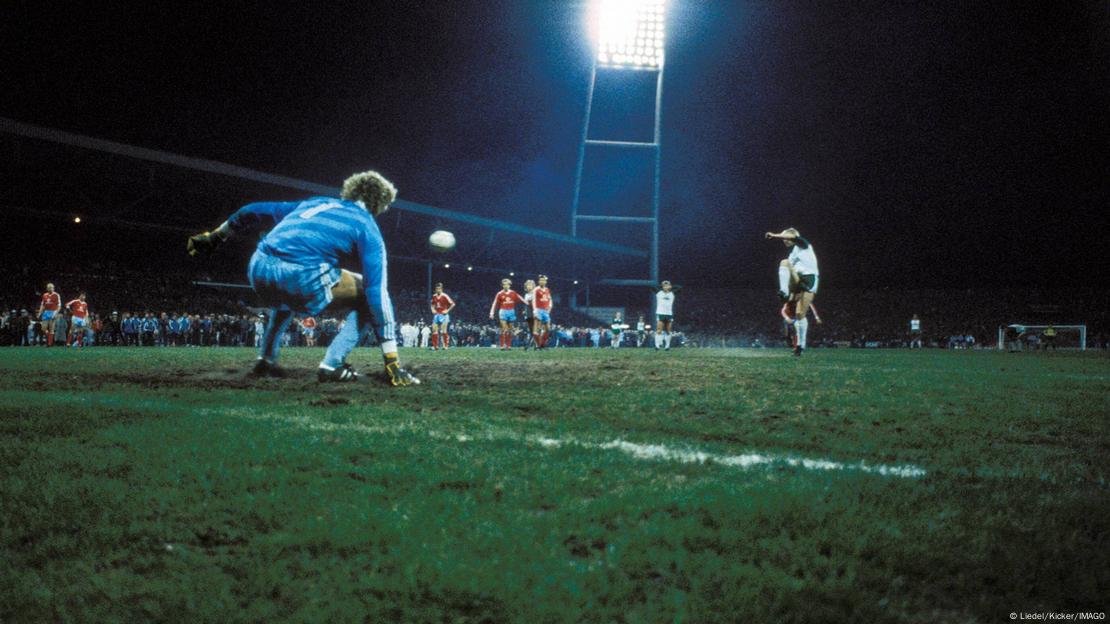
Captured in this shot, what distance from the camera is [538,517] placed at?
195 cm

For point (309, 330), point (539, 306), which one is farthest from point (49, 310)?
point (539, 306)

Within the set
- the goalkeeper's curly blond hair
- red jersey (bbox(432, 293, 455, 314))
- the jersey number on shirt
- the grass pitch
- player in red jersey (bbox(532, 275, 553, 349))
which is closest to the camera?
the grass pitch

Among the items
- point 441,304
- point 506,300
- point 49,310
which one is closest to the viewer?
point 506,300

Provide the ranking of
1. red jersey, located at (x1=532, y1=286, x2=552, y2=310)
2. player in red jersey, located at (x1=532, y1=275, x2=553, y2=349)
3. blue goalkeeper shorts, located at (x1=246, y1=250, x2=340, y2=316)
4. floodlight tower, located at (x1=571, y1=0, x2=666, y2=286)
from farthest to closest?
floodlight tower, located at (x1=571, y1=0, x2=666, y2=286)
red jersey, located at (x1=532, y1=286, x2=552, y2=310)
player in red jersey, located at (x1=532, y1=275, x2=553, y2=349)
blue goalkeeper shorts, located at (x1=246, y1=250, x2=340, y2=316)

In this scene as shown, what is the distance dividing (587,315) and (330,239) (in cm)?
4343

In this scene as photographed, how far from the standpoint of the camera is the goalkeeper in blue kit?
5.39m

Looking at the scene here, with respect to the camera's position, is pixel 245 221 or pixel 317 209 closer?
pixel 317 209

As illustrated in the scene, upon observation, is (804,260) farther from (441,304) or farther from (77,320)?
(77,320)

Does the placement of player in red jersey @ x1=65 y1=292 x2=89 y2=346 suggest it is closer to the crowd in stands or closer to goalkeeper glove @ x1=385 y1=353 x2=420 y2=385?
the crowd in stands

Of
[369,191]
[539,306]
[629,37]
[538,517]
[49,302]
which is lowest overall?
[538,517]

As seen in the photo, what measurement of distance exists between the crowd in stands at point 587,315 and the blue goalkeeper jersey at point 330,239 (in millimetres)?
21866

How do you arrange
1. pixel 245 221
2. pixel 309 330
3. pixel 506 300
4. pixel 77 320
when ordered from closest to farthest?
pixel 245 221
pixel 506 300
pixel 77 320
pixel 309 330

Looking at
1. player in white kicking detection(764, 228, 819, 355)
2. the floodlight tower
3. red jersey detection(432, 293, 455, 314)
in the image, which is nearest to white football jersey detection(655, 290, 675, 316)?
red jersey detection(432, 293, 455, 314)

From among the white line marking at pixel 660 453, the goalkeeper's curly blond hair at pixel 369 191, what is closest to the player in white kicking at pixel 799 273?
the goalkeeper's curly blond hair at pixel 369 191
